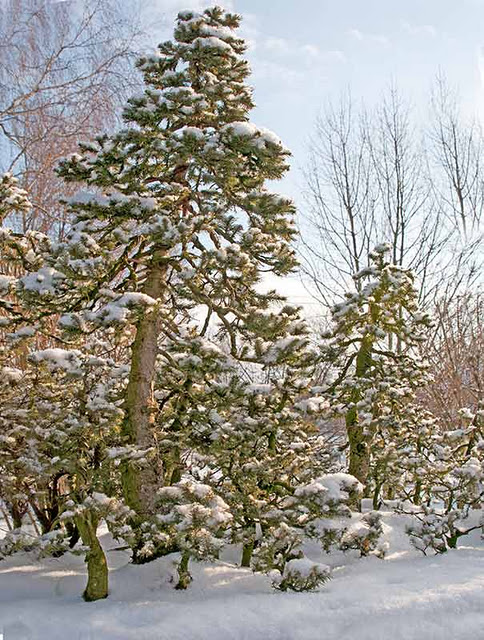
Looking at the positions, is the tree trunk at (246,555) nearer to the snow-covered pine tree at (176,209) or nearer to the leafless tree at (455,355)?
the snow-covered pine tree at (176,209)

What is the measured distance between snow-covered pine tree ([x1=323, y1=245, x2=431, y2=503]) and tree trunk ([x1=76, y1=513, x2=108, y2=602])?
99.1 inches

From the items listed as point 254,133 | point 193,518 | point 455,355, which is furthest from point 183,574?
point 455,355

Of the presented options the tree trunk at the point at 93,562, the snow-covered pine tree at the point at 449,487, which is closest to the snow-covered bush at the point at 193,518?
the tree trunk at the point at 93,562

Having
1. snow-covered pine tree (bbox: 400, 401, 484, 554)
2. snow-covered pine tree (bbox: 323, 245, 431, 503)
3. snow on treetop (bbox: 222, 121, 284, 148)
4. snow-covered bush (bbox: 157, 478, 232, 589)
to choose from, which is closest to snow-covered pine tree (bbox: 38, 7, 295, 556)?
snow on treetop (bbox: 222, 121, 284, 148)

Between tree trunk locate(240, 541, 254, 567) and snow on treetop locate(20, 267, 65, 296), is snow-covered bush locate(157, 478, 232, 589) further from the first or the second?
snow on treetop locate(20, 267, 65, 296)

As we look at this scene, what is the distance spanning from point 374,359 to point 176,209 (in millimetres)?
2434

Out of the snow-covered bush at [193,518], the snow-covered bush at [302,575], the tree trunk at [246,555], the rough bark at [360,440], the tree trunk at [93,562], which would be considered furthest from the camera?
the rough bark at [360,440]

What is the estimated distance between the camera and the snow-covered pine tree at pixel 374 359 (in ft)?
15.4

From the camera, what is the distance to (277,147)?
361 centimetres

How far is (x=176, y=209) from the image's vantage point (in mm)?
4098

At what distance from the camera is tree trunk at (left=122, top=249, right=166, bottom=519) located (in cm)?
372

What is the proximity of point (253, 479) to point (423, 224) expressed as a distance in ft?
27.3

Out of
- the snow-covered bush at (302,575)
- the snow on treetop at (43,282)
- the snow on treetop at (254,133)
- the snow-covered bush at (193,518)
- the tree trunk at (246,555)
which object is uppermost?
the snow on treetop at (254,133)

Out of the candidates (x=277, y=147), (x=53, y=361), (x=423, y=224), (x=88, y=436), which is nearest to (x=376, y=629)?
(x=88, y=436)
